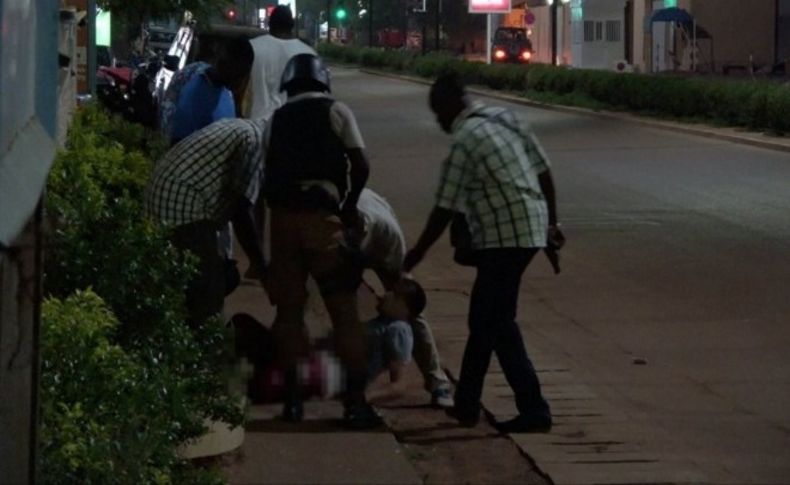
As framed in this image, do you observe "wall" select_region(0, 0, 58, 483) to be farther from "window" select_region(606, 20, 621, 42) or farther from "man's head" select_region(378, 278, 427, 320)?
"window" select_region(606, 20, 621, 42)

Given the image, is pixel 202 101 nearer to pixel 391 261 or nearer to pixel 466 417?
pixel 391 261

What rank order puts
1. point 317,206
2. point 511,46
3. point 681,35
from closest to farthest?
point 317,206 → point 681,35 → point 511,46

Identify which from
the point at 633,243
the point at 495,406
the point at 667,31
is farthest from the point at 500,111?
the point at 667,31

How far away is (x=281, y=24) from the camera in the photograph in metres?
11.6

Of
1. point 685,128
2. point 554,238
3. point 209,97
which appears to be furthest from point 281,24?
point 685,128

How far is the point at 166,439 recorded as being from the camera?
4.85 m

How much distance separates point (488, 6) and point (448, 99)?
57.1 m

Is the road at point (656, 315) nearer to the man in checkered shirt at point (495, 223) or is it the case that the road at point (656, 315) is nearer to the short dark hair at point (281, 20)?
the man in checkered shirt at point (495, 223)

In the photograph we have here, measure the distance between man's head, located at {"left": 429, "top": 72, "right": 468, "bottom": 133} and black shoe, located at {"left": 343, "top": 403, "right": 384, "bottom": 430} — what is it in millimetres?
1459

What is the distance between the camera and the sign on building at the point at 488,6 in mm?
63906

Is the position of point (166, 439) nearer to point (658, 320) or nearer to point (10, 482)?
point (10, 482)

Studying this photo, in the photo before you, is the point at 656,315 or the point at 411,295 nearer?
the point at 411,295

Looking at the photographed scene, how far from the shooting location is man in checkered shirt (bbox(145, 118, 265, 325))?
7332mm

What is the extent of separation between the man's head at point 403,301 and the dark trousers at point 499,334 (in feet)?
1.26
